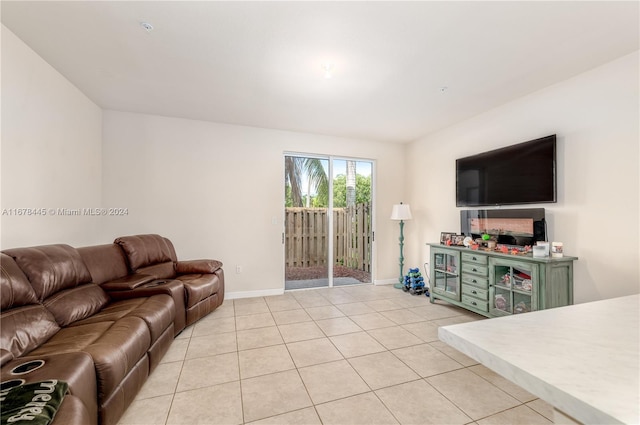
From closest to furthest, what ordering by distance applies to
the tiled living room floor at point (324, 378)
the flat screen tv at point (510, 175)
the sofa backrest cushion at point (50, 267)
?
the tiled living room floor at point (324, 378) → the sofa backrest cushion at point (50, 267) → the flat screen tv at point (510, 175)

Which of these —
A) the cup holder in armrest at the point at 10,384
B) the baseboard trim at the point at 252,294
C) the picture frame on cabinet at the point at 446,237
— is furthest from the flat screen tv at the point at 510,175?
the cup holder in armrest at the point at 10,384

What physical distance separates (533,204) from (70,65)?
4863 millimetres

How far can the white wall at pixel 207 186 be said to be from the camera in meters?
3.69

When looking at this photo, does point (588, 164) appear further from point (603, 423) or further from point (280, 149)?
point (280, 149)

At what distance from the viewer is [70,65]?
2.54 metres

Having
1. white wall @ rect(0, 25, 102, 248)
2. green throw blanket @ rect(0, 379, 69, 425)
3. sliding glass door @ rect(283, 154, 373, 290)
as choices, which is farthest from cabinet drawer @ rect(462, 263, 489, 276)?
white wall @ rect(0, 25, 102, 248)

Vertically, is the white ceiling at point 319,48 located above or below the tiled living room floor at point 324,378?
above

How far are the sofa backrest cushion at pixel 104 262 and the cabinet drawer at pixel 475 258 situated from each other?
3.90 m

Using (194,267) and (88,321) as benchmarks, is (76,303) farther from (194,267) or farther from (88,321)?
(194,267)

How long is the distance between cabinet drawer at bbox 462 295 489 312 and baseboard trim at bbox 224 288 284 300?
2602 mm

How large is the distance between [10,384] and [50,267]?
1074mm

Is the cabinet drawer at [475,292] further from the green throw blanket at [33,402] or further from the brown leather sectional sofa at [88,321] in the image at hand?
the green throw blanket at [33,402]

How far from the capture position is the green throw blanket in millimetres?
973

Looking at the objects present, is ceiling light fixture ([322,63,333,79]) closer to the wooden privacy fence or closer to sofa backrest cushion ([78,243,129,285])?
the wooden privacy fence
